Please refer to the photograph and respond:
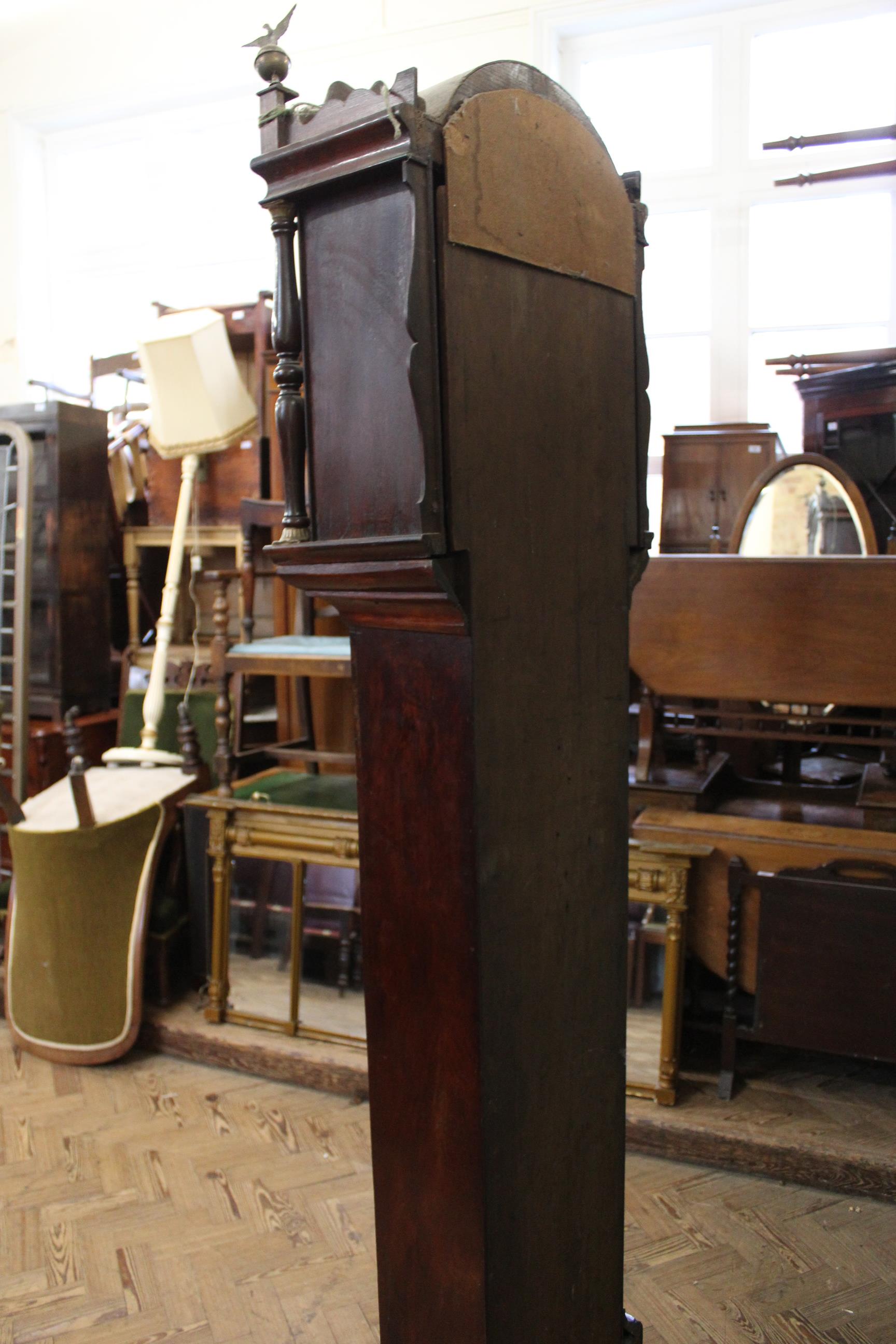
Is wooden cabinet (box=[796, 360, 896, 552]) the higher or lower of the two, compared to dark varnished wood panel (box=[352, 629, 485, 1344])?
higher

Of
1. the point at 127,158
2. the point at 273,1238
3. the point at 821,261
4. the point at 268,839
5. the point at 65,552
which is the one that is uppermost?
the point at 127,158

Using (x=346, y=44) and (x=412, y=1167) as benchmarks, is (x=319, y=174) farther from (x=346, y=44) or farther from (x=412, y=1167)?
(x=346, y=44)

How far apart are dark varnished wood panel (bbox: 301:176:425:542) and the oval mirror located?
2.11 m

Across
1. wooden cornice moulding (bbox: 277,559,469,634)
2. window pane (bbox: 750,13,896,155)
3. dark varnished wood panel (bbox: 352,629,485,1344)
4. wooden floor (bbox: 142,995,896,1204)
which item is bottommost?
wooden floor (bbox: 142,995,896,1204)

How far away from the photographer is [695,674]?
2.41m

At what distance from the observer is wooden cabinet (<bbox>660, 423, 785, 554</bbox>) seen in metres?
3.25

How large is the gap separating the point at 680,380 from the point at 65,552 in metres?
2.35

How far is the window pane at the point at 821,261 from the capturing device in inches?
144

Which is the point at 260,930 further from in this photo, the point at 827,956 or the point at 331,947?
the point at 827,956

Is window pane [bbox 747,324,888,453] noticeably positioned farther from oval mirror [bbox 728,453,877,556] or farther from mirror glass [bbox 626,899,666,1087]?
mirror glass [bbox 626,899,666,1087]

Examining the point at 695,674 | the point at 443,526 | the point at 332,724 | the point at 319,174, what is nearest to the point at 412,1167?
the point at 443,526

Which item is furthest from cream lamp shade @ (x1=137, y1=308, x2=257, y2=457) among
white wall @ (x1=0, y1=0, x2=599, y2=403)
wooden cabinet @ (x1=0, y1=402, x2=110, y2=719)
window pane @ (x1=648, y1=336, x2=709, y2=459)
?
window pane @ (x1=648, y1=336, x2=709, y2=459)

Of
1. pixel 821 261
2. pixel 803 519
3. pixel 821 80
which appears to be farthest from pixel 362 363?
pixel 821 80

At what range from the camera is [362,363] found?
0.99 metres
